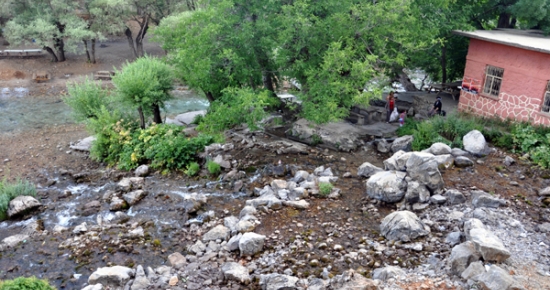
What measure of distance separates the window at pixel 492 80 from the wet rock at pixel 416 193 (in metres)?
8.28

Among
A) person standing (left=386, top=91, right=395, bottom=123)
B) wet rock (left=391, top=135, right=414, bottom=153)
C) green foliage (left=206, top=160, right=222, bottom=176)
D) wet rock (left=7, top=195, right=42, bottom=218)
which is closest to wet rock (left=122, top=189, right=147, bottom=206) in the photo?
green foliage (left=206, top=160, right=222, bottom=176)

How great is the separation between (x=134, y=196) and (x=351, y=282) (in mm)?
8836

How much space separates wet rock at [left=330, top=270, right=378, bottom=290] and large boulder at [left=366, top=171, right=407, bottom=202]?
3912mm

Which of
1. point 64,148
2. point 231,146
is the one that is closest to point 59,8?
point 64,148

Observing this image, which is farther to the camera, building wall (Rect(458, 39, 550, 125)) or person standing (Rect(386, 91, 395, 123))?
person standing (Rect(386, 91, 395, 123))

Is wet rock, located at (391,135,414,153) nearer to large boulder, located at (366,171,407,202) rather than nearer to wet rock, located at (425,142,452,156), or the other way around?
wet rock, located at (425,142,452,156)

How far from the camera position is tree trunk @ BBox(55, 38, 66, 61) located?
36.3 meters

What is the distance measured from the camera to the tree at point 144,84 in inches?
766

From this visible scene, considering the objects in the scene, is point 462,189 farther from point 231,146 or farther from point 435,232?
point 231,146

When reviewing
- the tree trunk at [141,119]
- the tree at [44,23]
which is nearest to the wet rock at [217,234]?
the tree trunk at [141,119]

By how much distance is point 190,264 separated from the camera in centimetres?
1128

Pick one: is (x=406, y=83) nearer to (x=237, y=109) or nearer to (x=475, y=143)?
(x=475, y=143)

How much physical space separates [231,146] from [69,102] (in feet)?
26.3

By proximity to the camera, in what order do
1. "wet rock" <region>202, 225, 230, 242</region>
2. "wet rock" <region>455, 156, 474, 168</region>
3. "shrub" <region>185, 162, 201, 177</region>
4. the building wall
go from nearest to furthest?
"wet rock" <region>202, 225, 230, 242</region>, "wet rock" <region>455, 156, 474, 168</region>, the building wall, "shrub" <region>185, 162, 201, 177</region>
